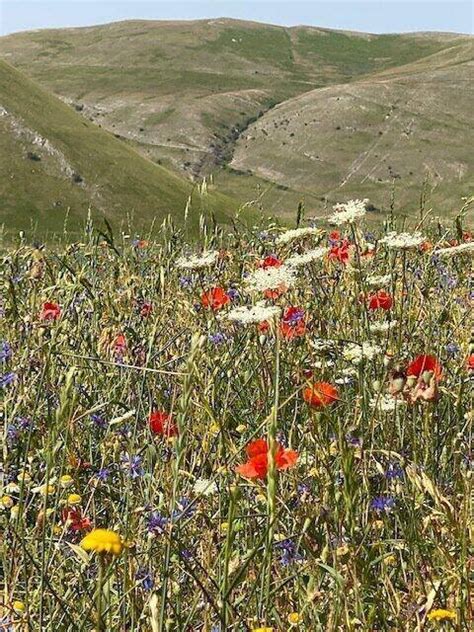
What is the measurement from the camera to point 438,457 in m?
2.56

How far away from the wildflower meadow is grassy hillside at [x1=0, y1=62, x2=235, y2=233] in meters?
50.7

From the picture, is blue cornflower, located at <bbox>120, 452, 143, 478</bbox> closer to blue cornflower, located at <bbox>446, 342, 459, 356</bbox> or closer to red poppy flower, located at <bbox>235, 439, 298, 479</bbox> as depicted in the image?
red poppy flower, located at <bbox>235, 439, 298, 479</bbox>

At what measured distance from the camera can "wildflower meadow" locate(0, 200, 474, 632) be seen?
60.9 inches

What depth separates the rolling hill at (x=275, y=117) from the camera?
396ft

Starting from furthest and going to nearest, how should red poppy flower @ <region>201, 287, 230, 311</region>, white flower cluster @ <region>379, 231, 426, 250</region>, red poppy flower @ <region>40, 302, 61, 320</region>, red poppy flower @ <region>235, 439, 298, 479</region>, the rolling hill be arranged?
the rolling hill, red poppy flower @ <region>201, 287, 230, 311</region>, red poppy flower @ <region>40, 302, 61, 320</region>, white flower cluster @ <region>379, 231, 426, 250</region>, red poppy flower @ <region>235, 439, 298, 479</region>

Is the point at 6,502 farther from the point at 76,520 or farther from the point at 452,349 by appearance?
the point at 452,349

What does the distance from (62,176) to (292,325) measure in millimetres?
55842

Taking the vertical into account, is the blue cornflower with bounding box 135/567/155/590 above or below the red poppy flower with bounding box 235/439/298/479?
below

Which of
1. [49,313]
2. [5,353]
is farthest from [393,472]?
[5,353]

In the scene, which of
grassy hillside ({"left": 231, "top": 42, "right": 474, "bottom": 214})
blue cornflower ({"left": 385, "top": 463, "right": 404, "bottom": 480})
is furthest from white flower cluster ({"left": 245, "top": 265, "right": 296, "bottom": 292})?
grassy hillside ({"left": 231, "top": 42, "right": 474, "bottom": 214})

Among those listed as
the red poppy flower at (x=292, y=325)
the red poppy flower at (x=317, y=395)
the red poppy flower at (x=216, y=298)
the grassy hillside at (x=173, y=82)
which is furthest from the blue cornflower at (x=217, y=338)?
the grassy hillside at (x=173, y=82)

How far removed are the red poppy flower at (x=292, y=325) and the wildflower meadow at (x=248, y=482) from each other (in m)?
0.01

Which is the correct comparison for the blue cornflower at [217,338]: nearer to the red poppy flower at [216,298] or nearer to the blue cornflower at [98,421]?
the red poppy flower at [216,298]

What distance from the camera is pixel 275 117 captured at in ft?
468
